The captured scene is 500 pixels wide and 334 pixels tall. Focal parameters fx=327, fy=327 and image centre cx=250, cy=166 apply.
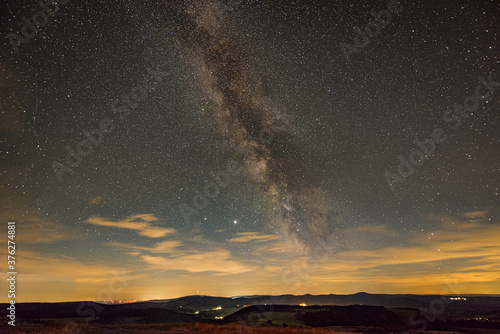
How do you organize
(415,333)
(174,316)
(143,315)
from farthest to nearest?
(174,316) → (143,315) → (415,333)

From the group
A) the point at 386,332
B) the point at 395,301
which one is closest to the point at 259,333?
the point at 386,332

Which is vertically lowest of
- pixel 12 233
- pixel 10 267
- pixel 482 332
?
pixel 482 332

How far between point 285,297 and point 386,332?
119 metres

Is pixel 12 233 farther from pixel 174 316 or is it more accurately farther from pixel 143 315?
pixel 174 316

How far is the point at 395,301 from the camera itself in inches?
4860

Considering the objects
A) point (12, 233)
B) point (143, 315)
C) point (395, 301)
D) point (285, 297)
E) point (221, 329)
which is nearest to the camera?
point (12, 233)

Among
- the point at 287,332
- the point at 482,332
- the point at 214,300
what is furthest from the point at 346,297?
the point at 287,332

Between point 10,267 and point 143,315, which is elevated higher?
point 10,267

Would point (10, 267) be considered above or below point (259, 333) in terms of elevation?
above

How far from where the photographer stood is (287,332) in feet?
74.9

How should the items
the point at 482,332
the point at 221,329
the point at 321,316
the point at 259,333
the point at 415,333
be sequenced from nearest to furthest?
the point at 259,333 → the point at 221,329 → the point at 415,333 → the point at 482,332 → the point at 321,316

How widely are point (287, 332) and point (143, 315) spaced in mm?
28259

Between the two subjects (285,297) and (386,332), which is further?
(285,297)

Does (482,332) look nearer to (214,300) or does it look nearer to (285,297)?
(214,300)
